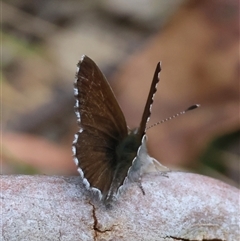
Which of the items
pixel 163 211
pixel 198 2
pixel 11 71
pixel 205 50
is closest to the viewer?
pixel 163 211

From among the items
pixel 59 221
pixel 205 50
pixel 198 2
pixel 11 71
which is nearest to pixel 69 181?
pixel 59 221

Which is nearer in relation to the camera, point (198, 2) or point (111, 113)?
point (111, 113)

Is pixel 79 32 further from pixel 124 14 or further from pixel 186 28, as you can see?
pixel 186 28

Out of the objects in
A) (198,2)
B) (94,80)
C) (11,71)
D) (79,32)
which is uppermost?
(198,2)
